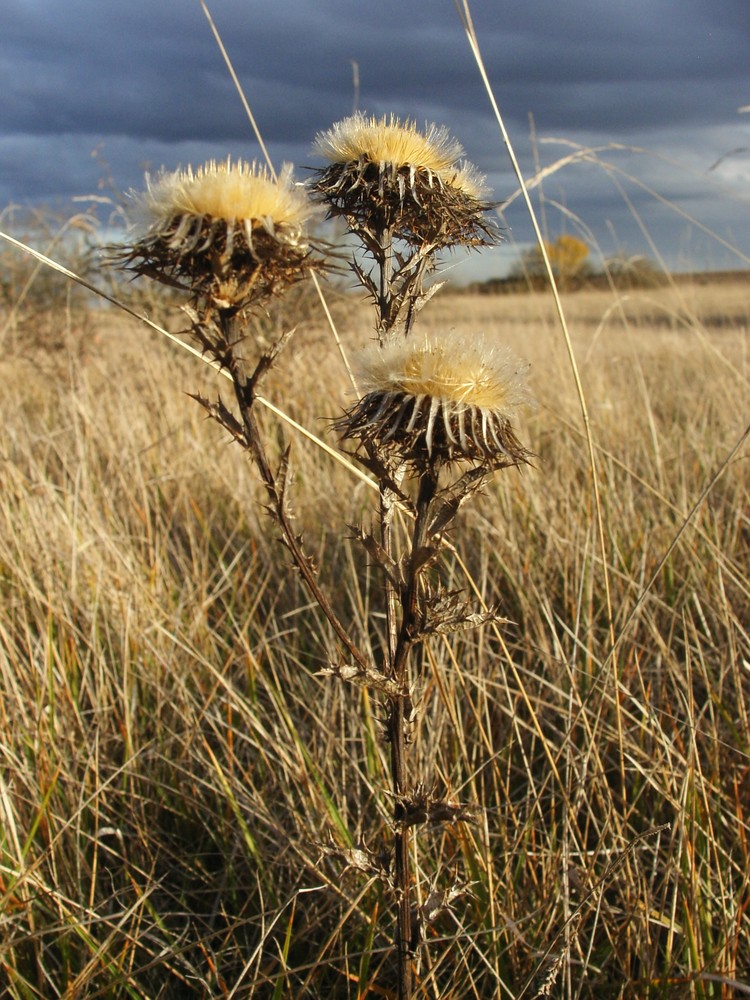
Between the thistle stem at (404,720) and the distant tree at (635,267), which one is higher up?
the distant tree at (635,267)

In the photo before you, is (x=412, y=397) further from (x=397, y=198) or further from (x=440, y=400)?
(x=397, y=198)

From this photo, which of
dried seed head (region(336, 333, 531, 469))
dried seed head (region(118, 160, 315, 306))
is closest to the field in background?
dried seed head (region(336, 333, 531, 469))

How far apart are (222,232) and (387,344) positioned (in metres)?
0.26

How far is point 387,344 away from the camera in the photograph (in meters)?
1.07

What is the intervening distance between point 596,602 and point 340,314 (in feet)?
15.5

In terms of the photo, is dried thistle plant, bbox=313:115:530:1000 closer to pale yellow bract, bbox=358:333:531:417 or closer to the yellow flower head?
pale yellow bract, bbox=358:333:531:417

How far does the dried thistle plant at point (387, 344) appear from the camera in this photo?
1.02 metres

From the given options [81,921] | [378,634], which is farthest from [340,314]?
[81,921]

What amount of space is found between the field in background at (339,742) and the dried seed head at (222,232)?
0.20 meters

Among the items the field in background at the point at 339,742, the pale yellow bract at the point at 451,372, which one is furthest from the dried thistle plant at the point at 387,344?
the field in background at the point at 339,742

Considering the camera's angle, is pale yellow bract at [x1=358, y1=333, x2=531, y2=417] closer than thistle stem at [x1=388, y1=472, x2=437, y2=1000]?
Yes

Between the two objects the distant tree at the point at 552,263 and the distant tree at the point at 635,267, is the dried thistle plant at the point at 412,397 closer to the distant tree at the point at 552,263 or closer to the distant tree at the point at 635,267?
the distant tree at the point at 552,263

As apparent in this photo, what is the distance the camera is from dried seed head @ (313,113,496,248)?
3.94ft

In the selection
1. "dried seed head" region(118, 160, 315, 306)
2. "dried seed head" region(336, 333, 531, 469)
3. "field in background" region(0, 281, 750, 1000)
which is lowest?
"field in background" region(0, 281, 750, 1000)
